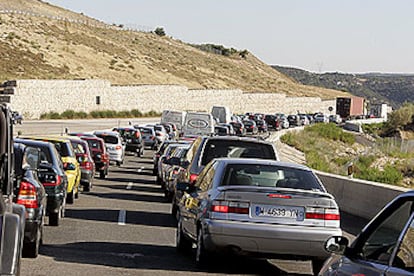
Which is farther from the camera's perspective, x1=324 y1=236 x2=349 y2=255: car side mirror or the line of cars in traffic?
the line of cars in traffic

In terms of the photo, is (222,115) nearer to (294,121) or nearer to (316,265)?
(294,121)

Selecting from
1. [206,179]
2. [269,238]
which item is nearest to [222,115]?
[206,179]

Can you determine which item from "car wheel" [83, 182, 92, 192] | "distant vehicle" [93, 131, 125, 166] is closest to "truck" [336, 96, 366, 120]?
"distant vehicle" [93, 131, 125, 166]

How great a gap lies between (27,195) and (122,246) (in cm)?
270

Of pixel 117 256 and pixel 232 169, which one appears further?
pixel 117 256

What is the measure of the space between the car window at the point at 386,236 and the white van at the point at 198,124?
3785 cm

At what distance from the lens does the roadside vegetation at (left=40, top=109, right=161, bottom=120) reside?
83088mm

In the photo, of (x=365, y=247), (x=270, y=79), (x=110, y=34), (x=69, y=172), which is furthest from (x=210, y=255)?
(x=270, y=79)

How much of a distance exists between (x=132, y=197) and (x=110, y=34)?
127 m

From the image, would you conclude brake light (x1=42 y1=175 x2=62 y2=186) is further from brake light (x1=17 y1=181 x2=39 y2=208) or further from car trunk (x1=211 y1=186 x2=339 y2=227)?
car trunk (x1=211 y1=186 x2=339 y2=227)

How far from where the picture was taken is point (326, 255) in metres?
12.1

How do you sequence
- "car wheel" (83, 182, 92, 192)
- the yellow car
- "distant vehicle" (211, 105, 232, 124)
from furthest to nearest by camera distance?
"distant vehicle" (211, 105, 232, 124) → "car wheel" (83, 182, 92, 192) → the yellow car

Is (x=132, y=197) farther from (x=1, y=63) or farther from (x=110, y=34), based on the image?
(x=110, y=34)

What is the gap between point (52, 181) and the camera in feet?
54.0
